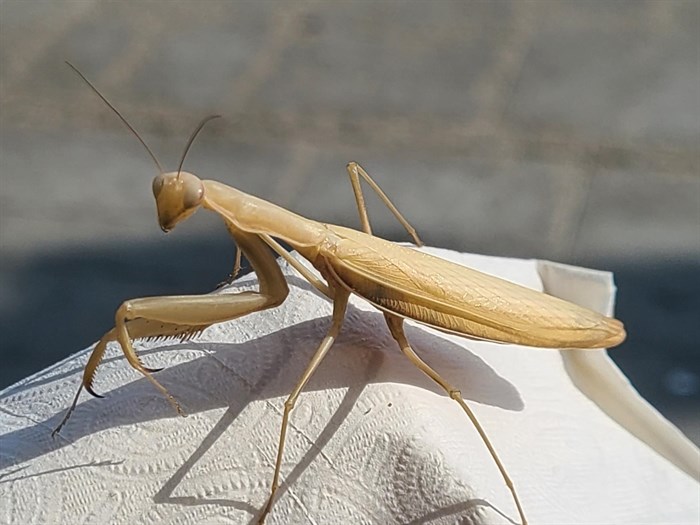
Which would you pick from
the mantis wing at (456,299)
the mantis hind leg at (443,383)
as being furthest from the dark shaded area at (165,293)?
the mantis hind leg at (443,383)

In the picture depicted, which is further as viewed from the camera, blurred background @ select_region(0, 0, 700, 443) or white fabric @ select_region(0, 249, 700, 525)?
blurred background @ select_region(0, 0, 700, 443)

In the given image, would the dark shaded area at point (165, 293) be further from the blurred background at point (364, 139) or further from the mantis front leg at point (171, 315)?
the mantis front leg at point (171, 315)

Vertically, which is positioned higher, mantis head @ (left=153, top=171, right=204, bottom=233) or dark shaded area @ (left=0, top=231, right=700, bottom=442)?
mantis head @ (left=153, top=171, right=204, bottom=233)

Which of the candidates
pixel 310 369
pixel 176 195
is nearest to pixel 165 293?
pixel 176 195

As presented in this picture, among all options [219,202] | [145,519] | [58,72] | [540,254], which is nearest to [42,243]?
[58,72]

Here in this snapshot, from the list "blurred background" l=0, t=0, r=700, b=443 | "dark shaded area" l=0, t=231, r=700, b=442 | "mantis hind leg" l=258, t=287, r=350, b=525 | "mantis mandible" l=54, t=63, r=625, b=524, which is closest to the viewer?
"mantis hind leg" l=258, t=287, r=350, b=525

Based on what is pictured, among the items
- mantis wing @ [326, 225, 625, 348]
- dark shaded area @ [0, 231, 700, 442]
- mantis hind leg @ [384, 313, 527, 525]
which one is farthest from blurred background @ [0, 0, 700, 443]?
mantis hind leg @ [384, 313, 527, 525]

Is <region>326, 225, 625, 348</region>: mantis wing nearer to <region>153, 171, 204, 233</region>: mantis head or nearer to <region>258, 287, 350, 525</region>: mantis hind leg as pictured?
<region>258, 287, 350, 525</region>: mantis hind leg
